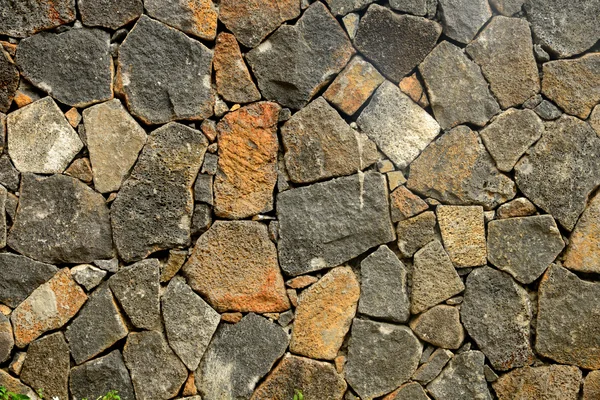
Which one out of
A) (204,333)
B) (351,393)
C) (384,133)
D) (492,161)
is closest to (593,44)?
(492,161)

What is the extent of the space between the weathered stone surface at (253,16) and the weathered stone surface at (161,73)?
18 centimetres

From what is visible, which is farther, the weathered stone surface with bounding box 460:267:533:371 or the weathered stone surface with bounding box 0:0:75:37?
the weathered stone surface with bounding box 460:267:533:371

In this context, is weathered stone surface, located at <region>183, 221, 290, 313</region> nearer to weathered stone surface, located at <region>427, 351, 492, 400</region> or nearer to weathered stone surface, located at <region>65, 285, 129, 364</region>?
weathered stone surface, located at <region>65, 285, 129, 364</region>

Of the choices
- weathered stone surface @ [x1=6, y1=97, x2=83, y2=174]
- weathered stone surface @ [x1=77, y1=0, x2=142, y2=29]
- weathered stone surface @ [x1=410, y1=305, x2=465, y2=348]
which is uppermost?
weathered stone surface @ [x1=77, y1=0, x2=142, y2=29]

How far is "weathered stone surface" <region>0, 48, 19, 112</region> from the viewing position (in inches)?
111

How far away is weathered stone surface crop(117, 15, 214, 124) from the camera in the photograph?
2.86 m

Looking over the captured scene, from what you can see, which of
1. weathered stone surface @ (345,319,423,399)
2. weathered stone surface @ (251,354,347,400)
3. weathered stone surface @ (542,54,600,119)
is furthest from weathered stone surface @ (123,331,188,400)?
weathered stone surface @ (542,54,600,119)

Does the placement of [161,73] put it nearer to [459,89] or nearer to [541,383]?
[459,89]

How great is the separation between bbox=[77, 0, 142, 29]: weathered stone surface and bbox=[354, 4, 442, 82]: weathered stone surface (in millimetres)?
1111

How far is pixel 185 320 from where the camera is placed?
9.58 ft

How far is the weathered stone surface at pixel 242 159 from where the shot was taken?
292 cm

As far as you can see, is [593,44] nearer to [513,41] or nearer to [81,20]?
[513,41]

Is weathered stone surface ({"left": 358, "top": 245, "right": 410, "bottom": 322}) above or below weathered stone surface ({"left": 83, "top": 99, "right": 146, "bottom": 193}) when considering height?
below

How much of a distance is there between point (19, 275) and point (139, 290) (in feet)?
1.90
